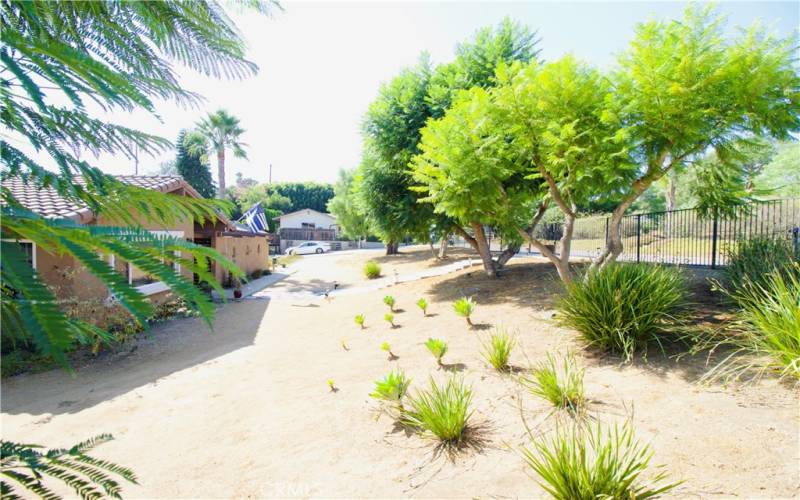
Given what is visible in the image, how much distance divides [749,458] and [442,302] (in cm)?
891

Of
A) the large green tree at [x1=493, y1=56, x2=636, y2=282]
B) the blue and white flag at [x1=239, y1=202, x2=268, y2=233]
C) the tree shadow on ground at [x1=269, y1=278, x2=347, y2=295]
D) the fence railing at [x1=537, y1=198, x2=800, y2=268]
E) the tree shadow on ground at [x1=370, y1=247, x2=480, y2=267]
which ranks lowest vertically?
the tree shadow on ground at [x1=269, y1=278, x2=347, y2=295]

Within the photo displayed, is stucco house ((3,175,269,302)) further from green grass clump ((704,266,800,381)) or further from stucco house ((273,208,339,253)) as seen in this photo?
stucco house ((273,208,339,253))

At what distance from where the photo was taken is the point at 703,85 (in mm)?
6379

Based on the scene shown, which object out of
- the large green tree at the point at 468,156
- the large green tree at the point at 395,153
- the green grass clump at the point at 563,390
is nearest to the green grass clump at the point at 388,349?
the green grass clump at the point at 563,390

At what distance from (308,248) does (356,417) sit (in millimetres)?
37661

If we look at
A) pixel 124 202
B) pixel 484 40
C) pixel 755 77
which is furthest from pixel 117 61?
pixel 484 40

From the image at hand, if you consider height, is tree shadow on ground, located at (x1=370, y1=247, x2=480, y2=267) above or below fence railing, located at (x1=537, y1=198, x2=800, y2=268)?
below

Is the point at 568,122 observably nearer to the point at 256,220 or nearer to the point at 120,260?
the point at 120,260

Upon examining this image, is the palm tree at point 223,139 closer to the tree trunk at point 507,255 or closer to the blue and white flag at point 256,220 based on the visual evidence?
the blue and white flag at point 256,220

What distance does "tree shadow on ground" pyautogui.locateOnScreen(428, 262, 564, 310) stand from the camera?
1062cm

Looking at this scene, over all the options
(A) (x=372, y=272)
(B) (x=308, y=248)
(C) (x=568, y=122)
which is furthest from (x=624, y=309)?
(B) (x=308, y=248)

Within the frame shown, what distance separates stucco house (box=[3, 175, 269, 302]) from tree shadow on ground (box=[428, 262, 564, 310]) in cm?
705

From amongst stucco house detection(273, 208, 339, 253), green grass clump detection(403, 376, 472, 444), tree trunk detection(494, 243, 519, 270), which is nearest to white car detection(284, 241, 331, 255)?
stucco house detection(273, 208, 339, 253)

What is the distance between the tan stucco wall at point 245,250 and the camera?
63.2 feet
